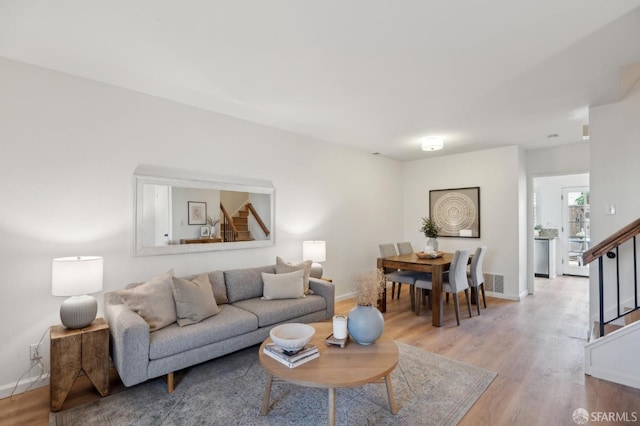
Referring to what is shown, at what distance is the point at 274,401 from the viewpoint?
7.20ft

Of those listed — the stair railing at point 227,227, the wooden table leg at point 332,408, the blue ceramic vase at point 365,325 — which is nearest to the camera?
the wooden table leg at point 332,408

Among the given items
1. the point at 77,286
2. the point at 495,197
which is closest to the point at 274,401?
the point at 77,286

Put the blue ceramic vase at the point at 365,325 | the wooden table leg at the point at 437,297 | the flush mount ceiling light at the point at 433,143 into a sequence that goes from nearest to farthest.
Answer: the blue ceramic vase at the point at 365,325 → the wooden table leg at the point at 437,297 → the flush mount ceiling light at the point at 433,143

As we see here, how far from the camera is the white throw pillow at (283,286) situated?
330 cm

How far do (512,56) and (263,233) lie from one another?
3041mm

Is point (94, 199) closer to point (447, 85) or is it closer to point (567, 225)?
point (447, 85)

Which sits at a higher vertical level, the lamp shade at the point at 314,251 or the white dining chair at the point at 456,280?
the lamp shade at the point at 314,251

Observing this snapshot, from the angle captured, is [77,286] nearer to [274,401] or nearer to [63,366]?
[63,366]

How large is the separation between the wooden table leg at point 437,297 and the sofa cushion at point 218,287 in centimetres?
245

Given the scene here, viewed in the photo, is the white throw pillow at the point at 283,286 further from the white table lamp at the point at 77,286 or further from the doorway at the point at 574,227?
the doorway at the point at 574,227

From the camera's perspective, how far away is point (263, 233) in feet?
12.8

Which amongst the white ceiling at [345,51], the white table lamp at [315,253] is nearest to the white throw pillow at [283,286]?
the white table lamp at [315,253]

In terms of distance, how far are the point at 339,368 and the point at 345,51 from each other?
7.03ft

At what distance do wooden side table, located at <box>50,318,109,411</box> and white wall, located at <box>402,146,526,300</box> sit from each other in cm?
531
